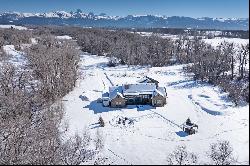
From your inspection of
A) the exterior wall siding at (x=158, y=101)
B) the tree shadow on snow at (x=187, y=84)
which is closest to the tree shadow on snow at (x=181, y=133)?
the exterior wall siding at (x=158, y=101)

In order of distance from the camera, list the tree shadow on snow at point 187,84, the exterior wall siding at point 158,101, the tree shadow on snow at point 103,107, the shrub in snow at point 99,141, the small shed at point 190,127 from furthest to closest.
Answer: the tree shadow on snow at point 187,84, the exterior wall siding at point 158,101, the tree shadow on snow at point 103,107, the small shed at point 190,127, the shrub in snow at point 99,141

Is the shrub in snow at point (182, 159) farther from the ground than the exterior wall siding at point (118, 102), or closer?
closer

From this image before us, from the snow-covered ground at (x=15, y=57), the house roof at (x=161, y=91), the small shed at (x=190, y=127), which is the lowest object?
the small shed at (x=190, y=127)

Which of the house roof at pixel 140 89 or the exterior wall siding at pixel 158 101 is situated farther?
the house roof at pixel 140 89

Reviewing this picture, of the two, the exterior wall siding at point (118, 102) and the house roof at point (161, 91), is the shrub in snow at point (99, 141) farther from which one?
the house roof at point (161, 91)

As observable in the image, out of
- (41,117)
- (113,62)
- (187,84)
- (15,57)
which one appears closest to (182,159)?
(41,117)
